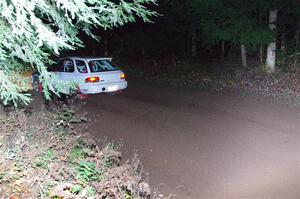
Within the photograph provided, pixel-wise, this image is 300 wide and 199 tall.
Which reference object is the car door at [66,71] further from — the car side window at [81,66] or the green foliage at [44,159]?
the green foliage at [44,159]

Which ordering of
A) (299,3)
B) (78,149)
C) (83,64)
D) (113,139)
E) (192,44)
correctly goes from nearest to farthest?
(78,149) < (113,139) < (83,64) < (299,3) < (192,44)

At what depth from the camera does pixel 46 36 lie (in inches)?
192

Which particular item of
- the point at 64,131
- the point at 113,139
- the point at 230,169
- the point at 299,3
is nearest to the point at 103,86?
the point at 113,139

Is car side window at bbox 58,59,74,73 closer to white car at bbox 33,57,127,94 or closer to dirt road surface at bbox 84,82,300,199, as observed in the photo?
white car at bbox 33,57,127,94

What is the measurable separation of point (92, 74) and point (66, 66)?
1.47m

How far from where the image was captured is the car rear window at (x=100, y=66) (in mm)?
12773

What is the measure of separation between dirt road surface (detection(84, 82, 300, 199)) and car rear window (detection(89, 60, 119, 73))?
130 centimetres

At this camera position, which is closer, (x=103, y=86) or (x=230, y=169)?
(x=230, y=169)

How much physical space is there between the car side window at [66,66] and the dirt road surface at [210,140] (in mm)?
1427

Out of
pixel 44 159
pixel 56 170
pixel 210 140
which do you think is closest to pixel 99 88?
pixel 210 140

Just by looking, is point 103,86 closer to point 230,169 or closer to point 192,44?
point 230,169

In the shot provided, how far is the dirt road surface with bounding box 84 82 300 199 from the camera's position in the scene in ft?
21.5

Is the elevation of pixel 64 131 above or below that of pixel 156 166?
above

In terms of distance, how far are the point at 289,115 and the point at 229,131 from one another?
2.53 meters
